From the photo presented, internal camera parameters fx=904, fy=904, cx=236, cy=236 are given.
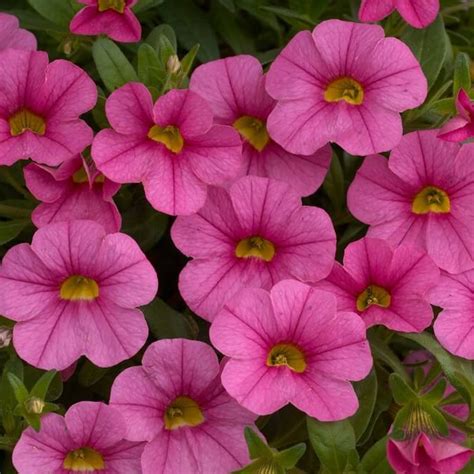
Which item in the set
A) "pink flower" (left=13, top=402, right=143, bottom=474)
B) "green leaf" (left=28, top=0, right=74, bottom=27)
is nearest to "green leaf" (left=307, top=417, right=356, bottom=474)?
"pink flower" (left=13, top=402, right=143, bottom=474)

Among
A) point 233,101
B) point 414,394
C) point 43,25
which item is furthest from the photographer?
point 43,25

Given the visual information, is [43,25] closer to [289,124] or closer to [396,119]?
[289,124]

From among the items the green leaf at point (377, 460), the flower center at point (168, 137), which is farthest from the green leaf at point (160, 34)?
the green leaf at point (377, 460)

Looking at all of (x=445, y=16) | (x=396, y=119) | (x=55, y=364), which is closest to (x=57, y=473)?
(x=55, y=364)

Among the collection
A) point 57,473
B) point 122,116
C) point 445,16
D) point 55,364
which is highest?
point 122,116

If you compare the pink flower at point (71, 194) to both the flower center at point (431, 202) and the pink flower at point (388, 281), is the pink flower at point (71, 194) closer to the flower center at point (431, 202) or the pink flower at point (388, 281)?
the pink flower at point (388, 281)

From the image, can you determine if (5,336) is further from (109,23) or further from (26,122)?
(109,23)
